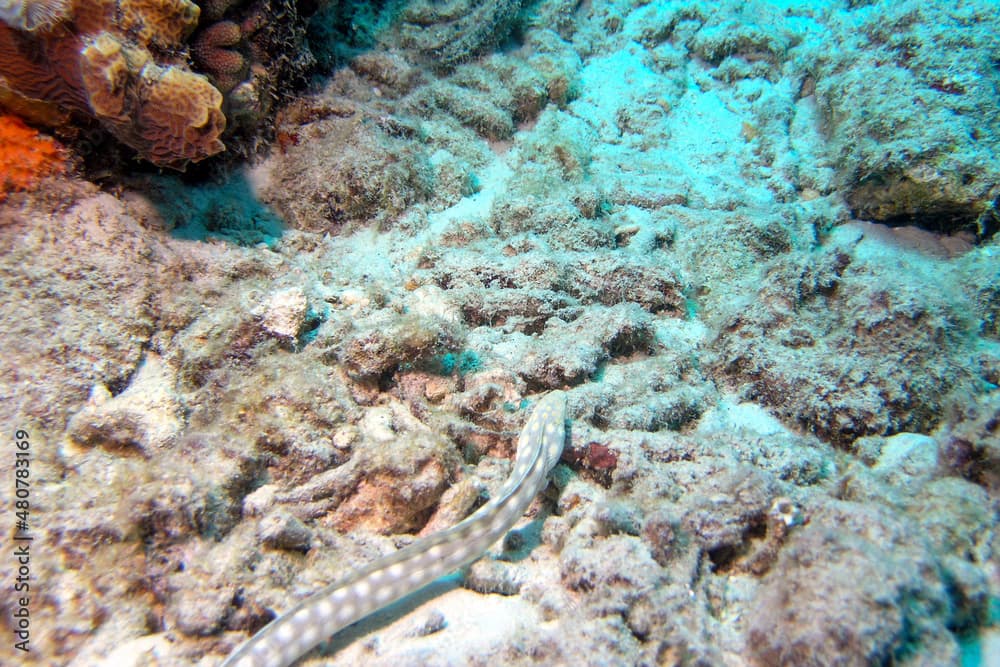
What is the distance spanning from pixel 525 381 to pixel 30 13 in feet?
13.2

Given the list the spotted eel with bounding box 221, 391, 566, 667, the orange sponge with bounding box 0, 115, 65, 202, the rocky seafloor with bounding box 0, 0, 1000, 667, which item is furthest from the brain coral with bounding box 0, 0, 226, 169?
the spotted eel with bounding box 221, 391, 566, 667

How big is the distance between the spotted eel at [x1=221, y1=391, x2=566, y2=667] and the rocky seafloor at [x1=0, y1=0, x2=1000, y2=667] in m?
0.21

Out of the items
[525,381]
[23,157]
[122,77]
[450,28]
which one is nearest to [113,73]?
[122,77]

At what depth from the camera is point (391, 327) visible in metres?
3.19

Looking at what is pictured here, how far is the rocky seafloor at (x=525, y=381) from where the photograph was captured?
2104mm

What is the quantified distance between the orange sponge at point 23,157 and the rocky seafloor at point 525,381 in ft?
0.42

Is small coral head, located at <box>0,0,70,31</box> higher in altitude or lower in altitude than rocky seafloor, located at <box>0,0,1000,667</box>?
higher

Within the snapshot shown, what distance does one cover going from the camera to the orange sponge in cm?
307

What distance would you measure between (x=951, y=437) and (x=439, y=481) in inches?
119

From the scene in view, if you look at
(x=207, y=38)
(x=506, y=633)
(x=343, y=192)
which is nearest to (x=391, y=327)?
(x=506, y=633)

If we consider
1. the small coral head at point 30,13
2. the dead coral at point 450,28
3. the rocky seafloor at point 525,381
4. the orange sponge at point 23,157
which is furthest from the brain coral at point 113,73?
the dead coral at point 450,28

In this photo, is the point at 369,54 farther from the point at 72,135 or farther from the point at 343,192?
the point at 72,135

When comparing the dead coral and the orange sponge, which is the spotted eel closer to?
the orange sponge

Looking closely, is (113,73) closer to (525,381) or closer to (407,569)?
(525,381)
